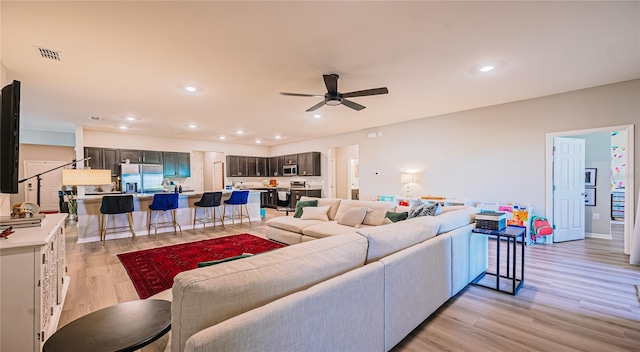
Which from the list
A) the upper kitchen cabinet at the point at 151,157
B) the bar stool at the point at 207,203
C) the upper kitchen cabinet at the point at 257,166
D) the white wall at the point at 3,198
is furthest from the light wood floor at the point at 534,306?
the upper kitchen cabinet at the point at 257,166

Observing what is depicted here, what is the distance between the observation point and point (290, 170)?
9.58 meters

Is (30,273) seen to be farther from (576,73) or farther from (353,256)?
(576,73)

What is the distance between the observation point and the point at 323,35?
2500 millimetres

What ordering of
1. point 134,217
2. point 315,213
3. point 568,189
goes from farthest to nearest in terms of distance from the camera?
point 134,217, point 568,189, point 315,213

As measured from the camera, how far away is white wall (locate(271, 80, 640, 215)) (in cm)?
410

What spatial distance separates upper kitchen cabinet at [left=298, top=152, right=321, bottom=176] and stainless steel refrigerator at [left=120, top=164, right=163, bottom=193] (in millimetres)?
4448

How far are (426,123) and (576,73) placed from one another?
8.99 ft

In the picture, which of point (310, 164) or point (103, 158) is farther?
point (310, 164)

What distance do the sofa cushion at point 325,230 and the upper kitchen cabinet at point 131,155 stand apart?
641 centimetres

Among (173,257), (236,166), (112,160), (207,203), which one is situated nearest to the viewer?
(173,257)

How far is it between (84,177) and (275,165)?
7.16 meters

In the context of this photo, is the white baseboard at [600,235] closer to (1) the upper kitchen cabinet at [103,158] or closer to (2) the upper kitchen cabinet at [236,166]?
(2) the upper kitchen cabinet at [236,166]

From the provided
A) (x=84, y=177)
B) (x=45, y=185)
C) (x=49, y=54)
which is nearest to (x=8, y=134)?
(x=49, y=54)

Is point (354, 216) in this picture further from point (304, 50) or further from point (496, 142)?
point (496, 142)
